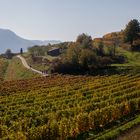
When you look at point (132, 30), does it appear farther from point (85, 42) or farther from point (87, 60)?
point (87, 60)

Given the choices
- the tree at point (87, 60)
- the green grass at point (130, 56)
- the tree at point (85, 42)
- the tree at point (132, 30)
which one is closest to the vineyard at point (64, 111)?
the tree at point (87, 60)

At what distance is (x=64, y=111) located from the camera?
1921 inches

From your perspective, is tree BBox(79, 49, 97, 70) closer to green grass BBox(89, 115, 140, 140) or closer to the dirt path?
green grass BBox(89, 115, 140, 140)

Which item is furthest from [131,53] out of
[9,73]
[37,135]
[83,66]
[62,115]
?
[37,135]

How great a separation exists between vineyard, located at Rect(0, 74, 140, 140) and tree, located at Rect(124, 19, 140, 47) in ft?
238

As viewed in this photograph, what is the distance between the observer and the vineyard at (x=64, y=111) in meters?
40.2

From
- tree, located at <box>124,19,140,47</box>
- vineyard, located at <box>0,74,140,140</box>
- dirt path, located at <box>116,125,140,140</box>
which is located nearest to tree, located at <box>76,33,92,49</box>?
tree, located at <box>124,19,140,47</box>

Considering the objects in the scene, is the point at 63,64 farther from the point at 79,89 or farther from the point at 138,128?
the point at 138,128

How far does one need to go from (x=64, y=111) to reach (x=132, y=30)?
102 m

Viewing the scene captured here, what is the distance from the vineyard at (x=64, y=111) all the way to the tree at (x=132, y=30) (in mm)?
72573

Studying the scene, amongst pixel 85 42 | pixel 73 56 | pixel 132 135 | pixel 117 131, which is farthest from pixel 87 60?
pixel 132 135

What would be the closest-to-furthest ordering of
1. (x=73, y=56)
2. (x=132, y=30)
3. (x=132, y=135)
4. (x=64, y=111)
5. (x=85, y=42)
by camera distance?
(x=132, y=135), (x=64, y=111), (x=73, y=56), (x=85, y=42), (x=132, y=30)

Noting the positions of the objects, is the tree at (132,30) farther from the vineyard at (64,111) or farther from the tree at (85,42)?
the vineyard at (64,111)

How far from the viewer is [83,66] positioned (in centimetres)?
11738
